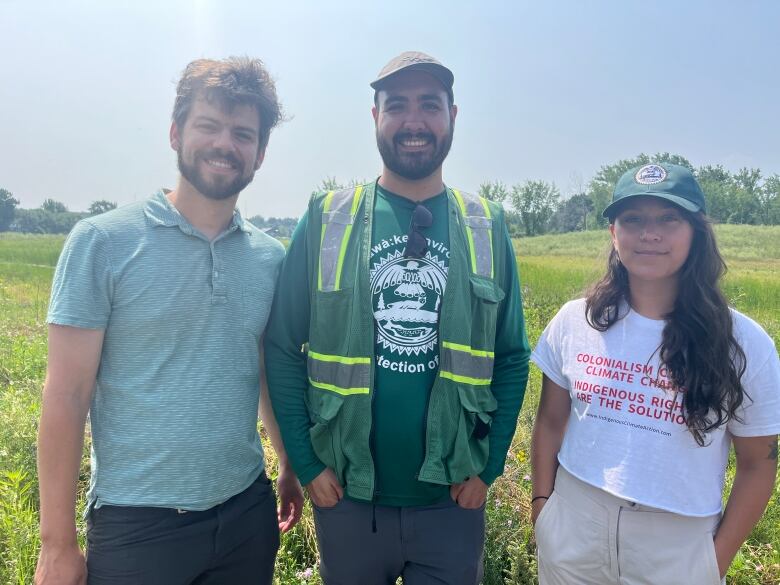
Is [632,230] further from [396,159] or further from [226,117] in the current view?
→ [226,117]

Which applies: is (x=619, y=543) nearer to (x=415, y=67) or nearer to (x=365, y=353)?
(x=365, y=353)

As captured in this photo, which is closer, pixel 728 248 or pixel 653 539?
pixel 653 539

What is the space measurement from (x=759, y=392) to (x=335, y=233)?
5.52 feet

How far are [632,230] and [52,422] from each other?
226 centimetres

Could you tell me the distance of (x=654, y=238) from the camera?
78.7 inches

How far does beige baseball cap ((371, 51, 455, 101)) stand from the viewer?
2.09m

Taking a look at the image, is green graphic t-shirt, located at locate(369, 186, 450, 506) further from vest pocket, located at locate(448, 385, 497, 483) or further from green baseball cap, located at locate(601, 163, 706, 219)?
green baseball cap, located at locate(601, 163, 706, 219)

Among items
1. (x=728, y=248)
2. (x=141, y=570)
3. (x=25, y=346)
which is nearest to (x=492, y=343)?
(x=141, y=570)

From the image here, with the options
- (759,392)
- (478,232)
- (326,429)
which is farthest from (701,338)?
(326,429)

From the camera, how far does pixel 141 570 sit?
1859 millimetres

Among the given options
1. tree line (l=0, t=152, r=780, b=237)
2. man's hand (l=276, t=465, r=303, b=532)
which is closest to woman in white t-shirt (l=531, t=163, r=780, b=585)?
man's hand (l=276, t=465, r=303, b=532)

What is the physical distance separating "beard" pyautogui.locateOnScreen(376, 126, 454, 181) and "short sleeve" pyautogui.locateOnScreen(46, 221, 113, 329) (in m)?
1.13

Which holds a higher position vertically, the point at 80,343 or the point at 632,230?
the point at 632,230

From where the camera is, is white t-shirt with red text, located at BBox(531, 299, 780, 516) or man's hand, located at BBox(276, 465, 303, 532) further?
man's hand, located at BBox(276, 465, 303, 532)
